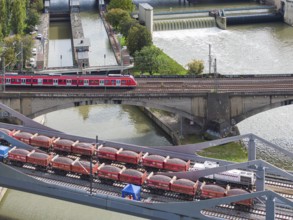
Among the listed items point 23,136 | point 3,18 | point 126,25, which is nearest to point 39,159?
point 23,136

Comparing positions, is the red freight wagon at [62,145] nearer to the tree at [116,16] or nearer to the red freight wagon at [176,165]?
the red freight wagon at [176,165]

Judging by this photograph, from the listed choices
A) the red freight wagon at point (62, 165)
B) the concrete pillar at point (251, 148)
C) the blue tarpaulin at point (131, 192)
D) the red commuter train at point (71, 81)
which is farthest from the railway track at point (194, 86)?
the blue tarpaulin at point (131, 192)

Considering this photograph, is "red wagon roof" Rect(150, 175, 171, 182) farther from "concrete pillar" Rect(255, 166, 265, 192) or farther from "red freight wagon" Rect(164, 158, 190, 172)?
"concrete pillar" Rect(255, 166, 265, 192)

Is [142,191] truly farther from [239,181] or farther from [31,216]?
[31,216]

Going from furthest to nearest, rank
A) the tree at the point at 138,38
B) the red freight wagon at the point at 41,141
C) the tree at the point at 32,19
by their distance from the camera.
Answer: the tree at the point at 32,19 → the tree at the point at 138,38 → the red freight wagon at the point at 41,141

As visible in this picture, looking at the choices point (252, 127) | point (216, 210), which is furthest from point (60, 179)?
point (252, 127)

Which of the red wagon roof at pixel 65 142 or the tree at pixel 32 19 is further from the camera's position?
the tree at pixel 32 19
